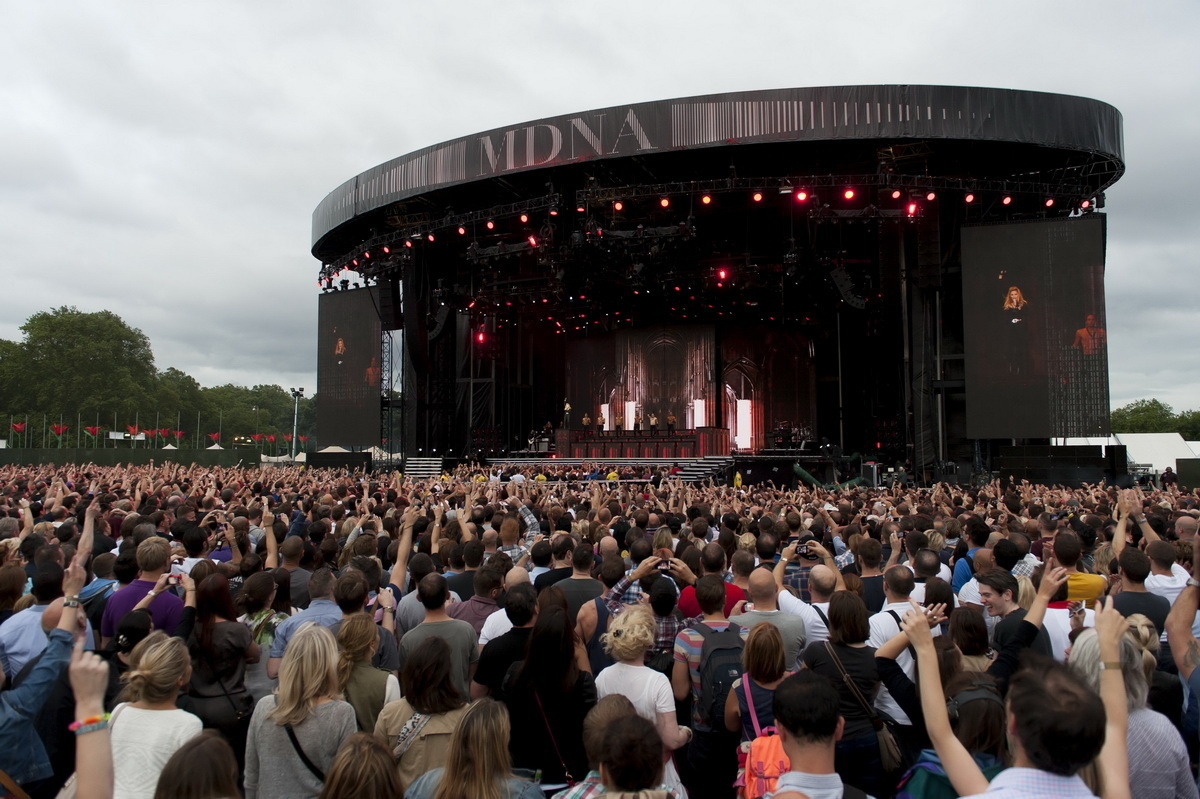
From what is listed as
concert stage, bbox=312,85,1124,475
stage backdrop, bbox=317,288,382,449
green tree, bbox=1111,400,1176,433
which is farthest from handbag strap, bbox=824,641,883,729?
green tree, bbox=1111,400,1176,433

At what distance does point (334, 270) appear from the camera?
99.7 feet

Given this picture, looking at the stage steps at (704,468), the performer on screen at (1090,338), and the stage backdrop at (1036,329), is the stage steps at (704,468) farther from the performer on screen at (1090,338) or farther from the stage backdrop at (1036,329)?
the performer on screen at (1090,338)

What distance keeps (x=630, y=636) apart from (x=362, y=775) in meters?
1.30

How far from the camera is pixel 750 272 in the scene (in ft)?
86.8

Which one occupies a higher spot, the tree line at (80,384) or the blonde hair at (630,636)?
the tree line at (80,384)

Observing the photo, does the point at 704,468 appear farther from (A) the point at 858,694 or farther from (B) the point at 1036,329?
(A) the point at 858,694

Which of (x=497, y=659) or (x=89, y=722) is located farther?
(x=497, y=659)

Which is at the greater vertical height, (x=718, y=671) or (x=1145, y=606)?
(x=1145, y=606)

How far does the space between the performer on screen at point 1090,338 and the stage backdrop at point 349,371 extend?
23018mm

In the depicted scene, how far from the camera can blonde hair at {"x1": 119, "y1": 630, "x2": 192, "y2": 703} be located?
108 inches

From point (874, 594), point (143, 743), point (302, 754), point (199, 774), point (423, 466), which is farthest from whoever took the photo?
point (423, 466)

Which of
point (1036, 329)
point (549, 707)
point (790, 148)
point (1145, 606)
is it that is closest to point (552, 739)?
point (549, 707)

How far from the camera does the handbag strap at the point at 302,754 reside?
2861mm

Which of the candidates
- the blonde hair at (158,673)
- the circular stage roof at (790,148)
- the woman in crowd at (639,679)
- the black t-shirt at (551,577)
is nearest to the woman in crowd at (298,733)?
the blonde hair at (158,673)
